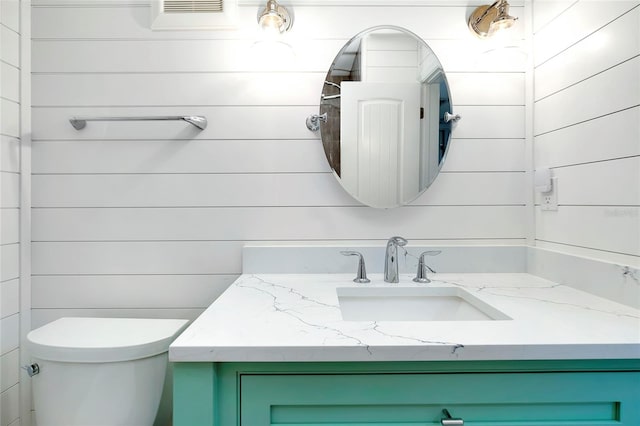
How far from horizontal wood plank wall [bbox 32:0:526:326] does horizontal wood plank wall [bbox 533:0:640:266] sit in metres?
0.10

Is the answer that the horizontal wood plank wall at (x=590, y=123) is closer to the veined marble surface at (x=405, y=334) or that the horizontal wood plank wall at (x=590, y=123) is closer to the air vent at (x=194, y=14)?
the veined marble surface at (x=405, y=334)

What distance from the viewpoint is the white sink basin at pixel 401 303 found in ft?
3.58

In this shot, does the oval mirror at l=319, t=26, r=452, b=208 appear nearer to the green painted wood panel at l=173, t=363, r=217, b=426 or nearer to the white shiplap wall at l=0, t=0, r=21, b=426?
the green painted wood panel at l=173, t=363, r=217, b=426

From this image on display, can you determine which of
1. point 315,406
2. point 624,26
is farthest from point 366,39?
point 315,406

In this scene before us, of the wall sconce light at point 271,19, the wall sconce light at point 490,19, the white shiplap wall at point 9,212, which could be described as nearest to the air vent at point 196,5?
the wall sconce light at point 271,19

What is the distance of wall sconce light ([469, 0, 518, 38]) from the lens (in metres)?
1.15

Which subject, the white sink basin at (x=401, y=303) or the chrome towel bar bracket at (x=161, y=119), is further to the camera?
the chrome towel bar bracket at (x=161, y=119)

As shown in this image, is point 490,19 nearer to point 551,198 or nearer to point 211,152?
point 551,198

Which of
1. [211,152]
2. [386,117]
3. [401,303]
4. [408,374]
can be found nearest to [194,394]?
[408,374]

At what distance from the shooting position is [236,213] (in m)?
1.29

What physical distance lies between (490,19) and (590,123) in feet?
1.71

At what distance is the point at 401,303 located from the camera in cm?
110

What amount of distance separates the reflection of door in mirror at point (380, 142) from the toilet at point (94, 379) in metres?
0.84

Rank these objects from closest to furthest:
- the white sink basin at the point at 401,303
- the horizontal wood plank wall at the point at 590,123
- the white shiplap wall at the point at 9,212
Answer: the horizontal wood plank wall at the point at 590,123 → the white sink basin at the point at 401,303 → the white shiplap wall at the point at 9,212
